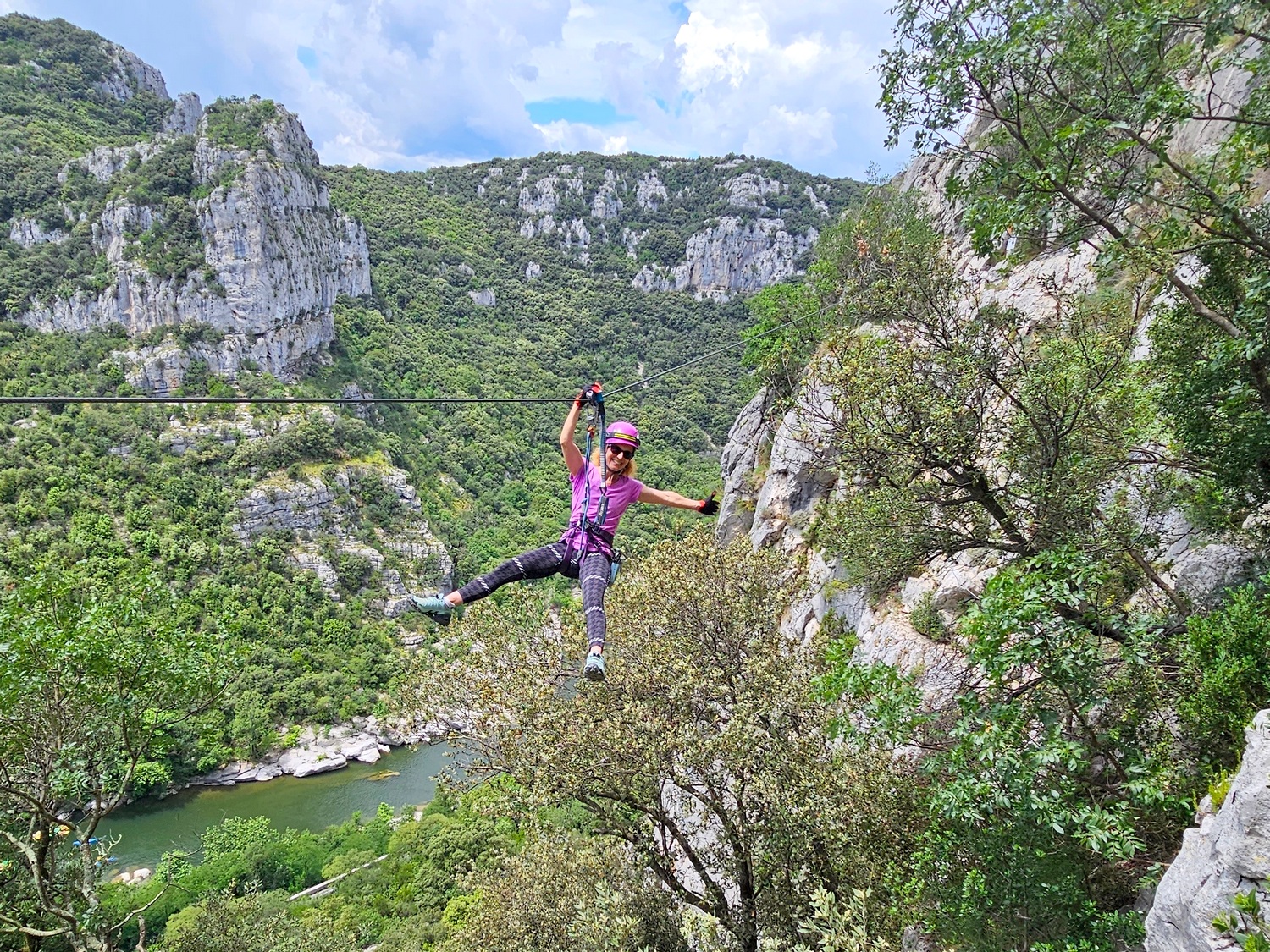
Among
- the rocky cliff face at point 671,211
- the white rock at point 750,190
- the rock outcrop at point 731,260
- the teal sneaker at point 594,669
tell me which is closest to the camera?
the teal sneaker at point 594,669

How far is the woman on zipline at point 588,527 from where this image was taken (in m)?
6.18

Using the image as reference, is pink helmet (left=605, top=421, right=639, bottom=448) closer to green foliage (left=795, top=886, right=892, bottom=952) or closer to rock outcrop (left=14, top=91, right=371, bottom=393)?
green foliage (left=795, top=886, right=892, bottom=952)

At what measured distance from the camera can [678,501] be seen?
654 centimetres

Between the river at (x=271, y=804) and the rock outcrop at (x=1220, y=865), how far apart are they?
38381 mm

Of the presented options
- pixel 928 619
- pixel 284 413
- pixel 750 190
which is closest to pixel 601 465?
pixel 928 619

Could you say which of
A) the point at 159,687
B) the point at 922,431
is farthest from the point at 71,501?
the point at 922,431

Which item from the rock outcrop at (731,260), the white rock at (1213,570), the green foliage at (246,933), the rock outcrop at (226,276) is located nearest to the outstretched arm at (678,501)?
the white rock at (1213,570)

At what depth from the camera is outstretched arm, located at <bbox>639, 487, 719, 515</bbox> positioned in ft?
20.7

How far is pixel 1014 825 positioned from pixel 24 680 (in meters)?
13.4

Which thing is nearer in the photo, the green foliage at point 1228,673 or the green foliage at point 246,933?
the green foliage at point 1228,673

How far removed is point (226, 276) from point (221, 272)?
2.36 ft

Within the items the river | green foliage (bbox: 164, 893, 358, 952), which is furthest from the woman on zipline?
the river

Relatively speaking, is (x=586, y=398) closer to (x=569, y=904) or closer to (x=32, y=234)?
(x=569, y=904)

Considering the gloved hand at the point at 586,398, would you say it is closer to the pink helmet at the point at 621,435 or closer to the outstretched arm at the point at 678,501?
the pink helmet at the point at 621,435
